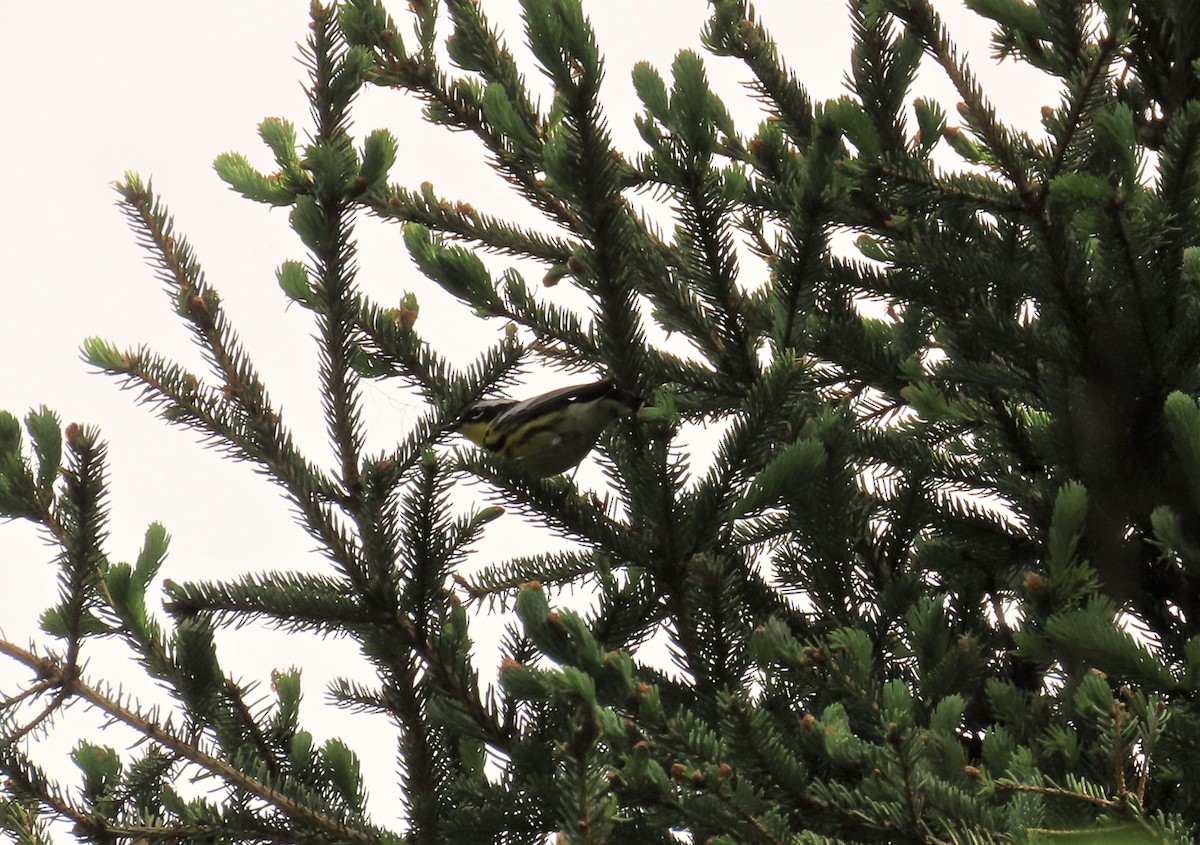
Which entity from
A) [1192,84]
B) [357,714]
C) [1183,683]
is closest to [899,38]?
[1192,84]

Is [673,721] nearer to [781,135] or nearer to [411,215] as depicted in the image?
[781,135]

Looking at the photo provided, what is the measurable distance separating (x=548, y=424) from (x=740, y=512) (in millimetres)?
836

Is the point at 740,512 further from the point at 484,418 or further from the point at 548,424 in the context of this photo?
the point at 484,418

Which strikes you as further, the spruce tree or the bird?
the bird

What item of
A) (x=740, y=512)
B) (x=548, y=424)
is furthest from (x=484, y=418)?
(x=740, y=512)

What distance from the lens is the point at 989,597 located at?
9.76 ft

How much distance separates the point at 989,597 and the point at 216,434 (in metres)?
1.84

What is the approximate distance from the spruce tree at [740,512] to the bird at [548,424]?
76 mm

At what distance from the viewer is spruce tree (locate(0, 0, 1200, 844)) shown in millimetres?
2016

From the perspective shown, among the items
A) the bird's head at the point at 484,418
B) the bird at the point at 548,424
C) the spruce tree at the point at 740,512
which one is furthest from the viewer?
the bird's head at the point at 484,418

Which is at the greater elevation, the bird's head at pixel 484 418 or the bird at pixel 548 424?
the bird's head at pixel 484 418

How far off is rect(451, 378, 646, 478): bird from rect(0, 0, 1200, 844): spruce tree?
3.0 inches

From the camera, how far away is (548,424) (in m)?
2.96

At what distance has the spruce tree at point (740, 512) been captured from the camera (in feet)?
6.61
